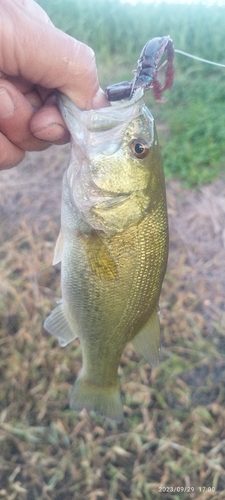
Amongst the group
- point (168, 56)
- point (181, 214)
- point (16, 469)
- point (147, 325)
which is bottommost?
point (16, 469)

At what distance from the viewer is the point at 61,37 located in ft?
3.80

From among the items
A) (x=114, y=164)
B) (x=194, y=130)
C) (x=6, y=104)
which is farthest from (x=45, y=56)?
(x=194, y=130)

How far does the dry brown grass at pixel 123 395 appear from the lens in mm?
2084

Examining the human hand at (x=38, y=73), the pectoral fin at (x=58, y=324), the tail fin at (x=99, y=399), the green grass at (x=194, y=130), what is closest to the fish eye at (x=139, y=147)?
the human hand at (x=38, y=73)

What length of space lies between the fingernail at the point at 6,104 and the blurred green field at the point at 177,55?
2314mm

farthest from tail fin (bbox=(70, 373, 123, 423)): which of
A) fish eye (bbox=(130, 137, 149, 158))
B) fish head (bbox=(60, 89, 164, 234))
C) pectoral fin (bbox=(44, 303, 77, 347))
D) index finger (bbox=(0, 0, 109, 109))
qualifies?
index finger (bbox=(0, 0, 109, 109))

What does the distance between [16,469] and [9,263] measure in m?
1.12

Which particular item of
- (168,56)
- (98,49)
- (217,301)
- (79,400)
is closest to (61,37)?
(168,56)

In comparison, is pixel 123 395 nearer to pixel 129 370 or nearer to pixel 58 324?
pixel 129 370

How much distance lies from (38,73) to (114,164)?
289 millimetres

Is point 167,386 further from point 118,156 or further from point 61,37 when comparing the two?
point 61,37

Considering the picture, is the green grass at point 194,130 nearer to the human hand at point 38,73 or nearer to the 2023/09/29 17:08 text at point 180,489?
the 2023/09/29 17:08 text at point 180,489

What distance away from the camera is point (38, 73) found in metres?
1.16

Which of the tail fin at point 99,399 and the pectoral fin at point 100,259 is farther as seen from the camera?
the tail fin at point 99,399
